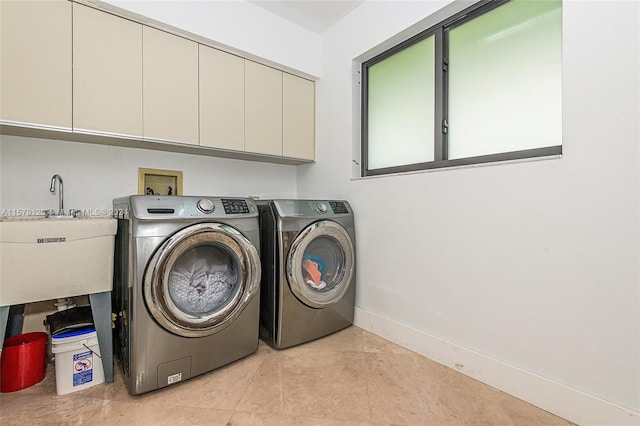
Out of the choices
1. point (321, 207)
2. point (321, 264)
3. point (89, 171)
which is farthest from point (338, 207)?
point (89, 171)

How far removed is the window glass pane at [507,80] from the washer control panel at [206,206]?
4.78 feet

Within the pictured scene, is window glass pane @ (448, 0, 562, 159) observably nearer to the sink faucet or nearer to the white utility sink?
the white utility sink

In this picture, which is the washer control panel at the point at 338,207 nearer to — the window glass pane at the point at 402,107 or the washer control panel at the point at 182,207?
the window glass pane at the point at 402,107

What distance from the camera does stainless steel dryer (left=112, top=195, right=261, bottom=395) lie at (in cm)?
138

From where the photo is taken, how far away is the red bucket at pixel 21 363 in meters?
1.41

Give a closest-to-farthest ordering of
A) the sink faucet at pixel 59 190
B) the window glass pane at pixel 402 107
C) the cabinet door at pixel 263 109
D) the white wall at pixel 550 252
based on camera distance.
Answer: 1. the white wall at pixel 550 252
2. the sink faucet at pixel 59 190
3. the window glass pane at pixel 402 107
4. the cabinet door at pixel 263 109

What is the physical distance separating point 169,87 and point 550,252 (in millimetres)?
2287

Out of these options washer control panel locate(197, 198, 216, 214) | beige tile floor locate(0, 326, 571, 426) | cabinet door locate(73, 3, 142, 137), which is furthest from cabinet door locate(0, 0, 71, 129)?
beige tile floor locate(0, 326, 571, 426)

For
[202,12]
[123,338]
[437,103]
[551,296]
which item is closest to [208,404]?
[123,338]

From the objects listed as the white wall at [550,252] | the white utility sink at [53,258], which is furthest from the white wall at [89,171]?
the white wall at [550,252]

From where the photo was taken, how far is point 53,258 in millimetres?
1352

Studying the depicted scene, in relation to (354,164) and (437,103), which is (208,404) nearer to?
(354,164)

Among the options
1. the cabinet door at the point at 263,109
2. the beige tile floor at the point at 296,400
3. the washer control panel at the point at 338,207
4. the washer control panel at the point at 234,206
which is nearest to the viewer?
the beige tile floor at the point at 296,400

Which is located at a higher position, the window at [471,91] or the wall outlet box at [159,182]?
the window at [471,91]
